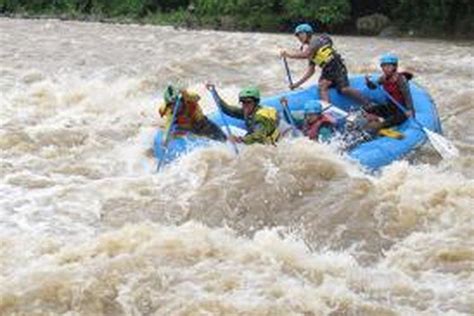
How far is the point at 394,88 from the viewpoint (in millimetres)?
9922

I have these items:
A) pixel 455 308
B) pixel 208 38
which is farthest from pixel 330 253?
pixel 208 38

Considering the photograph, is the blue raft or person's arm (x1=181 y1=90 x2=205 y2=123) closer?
the blue raft

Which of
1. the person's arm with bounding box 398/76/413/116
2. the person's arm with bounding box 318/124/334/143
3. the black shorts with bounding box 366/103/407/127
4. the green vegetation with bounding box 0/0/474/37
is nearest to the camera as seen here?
the person's arm with bounding box 318/124/334/143

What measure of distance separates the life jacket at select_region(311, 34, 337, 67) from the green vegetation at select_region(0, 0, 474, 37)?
10.4 m

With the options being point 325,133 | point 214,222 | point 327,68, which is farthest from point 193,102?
point 214,222

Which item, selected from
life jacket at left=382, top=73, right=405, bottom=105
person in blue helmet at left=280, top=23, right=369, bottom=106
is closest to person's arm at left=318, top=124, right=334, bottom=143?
life jacket at left=382, top=73, right=405, bottom=105

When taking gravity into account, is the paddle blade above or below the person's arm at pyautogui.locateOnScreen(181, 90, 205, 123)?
below

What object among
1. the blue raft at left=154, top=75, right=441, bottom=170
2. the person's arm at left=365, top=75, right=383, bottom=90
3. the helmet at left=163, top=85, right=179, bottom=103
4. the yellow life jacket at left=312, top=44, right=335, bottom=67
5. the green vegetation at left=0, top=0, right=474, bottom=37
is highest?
the yellow life jacket at left=312, top=44, right=335, bottom=67

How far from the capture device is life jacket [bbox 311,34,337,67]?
35.2 ft

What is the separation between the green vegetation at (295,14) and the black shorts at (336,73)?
10.6 meters

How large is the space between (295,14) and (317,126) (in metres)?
12.7

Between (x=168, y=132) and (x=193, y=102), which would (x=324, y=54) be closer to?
(x=193, y=102)

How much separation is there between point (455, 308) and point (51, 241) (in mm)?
3366

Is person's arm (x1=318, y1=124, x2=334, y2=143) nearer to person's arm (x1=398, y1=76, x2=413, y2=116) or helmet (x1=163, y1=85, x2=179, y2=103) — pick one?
person's arm (x1=398, y1=76, x2=413, y2=116)
